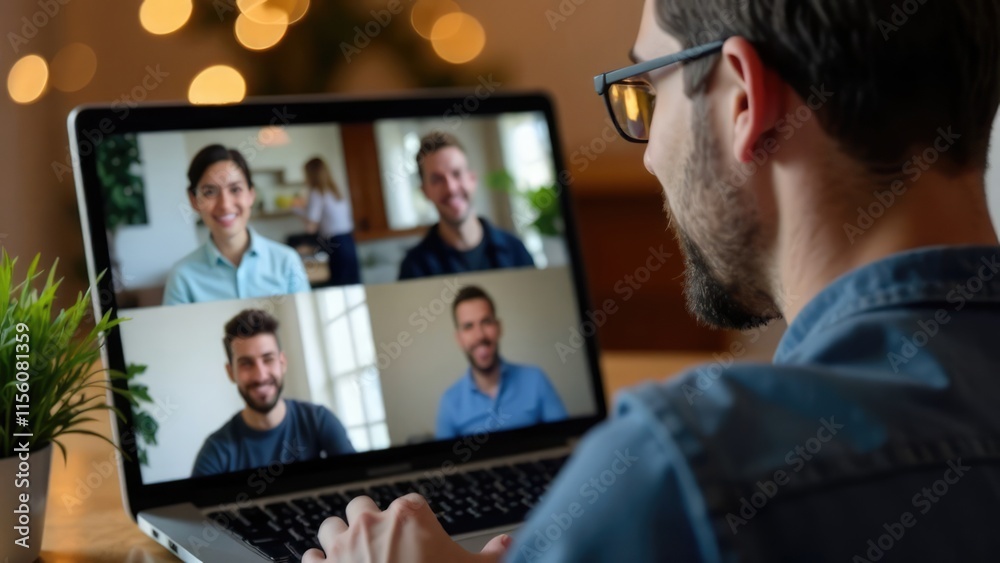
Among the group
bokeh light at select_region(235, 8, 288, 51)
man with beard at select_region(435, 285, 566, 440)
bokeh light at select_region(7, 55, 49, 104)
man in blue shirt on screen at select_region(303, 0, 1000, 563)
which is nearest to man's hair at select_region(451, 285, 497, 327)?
man with beard at select_region(435, 285, 566, 440)

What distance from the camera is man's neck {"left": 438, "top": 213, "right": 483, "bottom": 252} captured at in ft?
3.53

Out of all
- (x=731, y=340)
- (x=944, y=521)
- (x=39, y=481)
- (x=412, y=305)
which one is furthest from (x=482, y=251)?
(x=731, y=340)

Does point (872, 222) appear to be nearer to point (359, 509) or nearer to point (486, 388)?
point (359, 509)

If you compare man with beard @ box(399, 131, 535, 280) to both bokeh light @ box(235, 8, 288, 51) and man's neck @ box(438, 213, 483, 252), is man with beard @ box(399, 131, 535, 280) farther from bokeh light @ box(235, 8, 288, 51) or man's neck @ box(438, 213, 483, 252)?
bokeh light @ box(235, 8, 288, 51)

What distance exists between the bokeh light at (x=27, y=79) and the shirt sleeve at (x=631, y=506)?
3012 mm

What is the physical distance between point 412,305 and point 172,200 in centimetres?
26

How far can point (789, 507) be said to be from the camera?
15.3 inches

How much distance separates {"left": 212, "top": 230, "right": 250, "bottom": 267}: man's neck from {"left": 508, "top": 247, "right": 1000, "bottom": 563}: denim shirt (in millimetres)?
603

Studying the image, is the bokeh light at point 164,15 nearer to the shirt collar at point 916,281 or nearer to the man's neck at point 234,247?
the man's neck at point 234,247

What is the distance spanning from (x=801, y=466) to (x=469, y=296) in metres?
0.70

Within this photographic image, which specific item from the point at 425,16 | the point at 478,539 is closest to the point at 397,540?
the point at 478,539

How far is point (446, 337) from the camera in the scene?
1.05 m

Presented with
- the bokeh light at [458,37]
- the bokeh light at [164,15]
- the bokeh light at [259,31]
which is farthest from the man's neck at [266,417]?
the bokeh light at [458,37]

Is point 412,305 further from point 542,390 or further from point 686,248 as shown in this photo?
point 686,248
